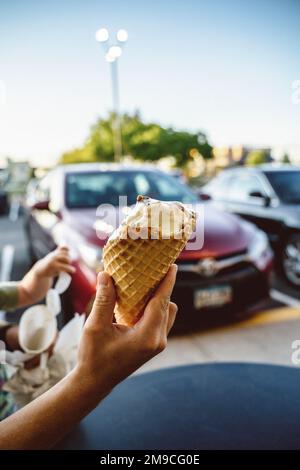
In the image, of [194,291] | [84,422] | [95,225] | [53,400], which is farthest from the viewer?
[95,225]

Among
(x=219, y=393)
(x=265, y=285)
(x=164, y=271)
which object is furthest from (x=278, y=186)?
(x=164, y=271)

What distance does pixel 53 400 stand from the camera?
29.0 inches

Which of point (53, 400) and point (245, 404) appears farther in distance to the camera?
point (245, 404)

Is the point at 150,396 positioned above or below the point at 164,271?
below

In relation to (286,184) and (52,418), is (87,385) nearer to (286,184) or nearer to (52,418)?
(52,418)

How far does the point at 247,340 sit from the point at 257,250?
840mm

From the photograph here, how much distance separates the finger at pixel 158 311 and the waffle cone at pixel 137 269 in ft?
0.20

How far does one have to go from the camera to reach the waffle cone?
34.5 inches

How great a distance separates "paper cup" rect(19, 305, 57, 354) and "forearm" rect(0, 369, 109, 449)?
59cm

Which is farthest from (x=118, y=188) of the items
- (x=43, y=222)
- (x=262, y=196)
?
(x=262, y=196)

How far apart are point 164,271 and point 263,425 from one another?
58 cm

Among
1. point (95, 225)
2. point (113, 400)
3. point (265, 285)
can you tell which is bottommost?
point (265, 285)

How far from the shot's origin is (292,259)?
520 centimetres
